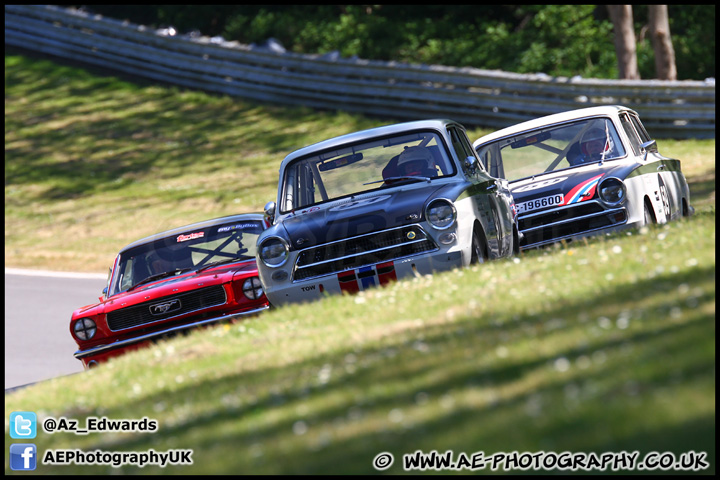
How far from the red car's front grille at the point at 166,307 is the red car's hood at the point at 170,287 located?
1.9 inches

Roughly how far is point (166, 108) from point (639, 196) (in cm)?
1782

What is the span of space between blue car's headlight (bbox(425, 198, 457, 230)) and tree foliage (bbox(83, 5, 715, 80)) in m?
17.8

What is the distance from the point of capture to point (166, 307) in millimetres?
8938

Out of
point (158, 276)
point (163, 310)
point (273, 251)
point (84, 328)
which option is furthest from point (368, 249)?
point (84, 328)

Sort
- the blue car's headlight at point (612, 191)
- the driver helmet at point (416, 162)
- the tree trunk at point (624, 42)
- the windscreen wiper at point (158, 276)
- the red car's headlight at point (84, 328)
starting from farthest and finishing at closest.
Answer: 1. the tree trunk at point (624, 42)
2. the blue car's headlight at point (612, 191)
3. the windscreen wiper at point (158, 276)
4. the driver helmet at point (416, 162)
5. the red car's headlight at point (84, 328)

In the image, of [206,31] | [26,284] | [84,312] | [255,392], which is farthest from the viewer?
[206,31]

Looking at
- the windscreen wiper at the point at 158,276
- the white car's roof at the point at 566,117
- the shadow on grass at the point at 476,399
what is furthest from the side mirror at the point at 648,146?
the shadow on grass at the point at 476,399

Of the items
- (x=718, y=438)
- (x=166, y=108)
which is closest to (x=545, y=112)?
(x=166, y=108)

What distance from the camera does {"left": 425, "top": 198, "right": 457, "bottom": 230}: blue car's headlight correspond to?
7.98 meters

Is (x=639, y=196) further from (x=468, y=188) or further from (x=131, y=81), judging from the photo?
(x=131, y=81)

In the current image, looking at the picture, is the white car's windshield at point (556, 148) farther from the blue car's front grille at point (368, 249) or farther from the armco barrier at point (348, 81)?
the armco barrier at point (348, 81)

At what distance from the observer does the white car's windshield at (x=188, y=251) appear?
1003 cm

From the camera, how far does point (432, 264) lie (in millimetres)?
8062

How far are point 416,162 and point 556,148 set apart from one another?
2.91m
